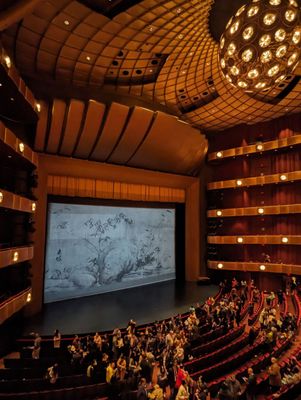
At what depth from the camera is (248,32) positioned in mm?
9188

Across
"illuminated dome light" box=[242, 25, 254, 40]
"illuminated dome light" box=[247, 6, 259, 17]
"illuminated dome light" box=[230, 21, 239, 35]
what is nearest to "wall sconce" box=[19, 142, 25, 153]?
"illuminated dome light" box=[230, 21, 239, 35]

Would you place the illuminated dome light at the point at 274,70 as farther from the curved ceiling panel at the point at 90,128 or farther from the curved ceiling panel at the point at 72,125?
the curved ceiling panel at the point at 72,125

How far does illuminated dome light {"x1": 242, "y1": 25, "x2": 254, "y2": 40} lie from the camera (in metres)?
9.12

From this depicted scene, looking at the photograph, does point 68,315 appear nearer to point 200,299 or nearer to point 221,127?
point 200,299

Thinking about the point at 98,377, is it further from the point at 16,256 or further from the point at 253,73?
the point at 253,73

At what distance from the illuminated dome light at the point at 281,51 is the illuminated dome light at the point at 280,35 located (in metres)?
0.23

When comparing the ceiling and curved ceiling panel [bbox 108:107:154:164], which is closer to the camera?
the ceiling

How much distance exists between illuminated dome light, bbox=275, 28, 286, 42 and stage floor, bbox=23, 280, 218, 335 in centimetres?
1111

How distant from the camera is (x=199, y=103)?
19391 mm

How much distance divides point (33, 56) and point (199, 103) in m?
10.6

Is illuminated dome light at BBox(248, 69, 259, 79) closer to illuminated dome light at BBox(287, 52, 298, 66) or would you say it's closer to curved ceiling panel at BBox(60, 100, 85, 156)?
illuminated dome light at BBox(287, 52, 298, 66)

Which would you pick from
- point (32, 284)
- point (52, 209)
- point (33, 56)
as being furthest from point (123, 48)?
point (32, 284)

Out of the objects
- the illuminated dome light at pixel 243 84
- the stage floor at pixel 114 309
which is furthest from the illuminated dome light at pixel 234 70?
the stage floor at pixel 114 309

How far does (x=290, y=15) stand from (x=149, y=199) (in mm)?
13006
